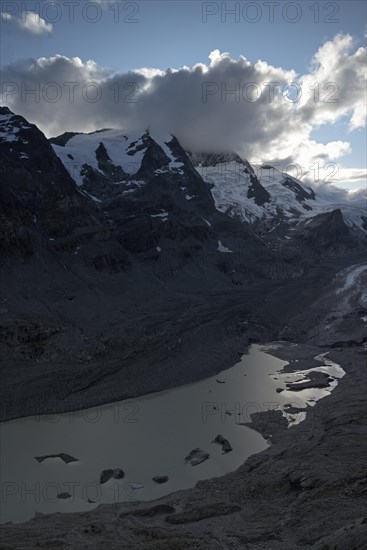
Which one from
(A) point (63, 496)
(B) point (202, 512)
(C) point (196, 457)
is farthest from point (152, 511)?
(C) point (196, 457)

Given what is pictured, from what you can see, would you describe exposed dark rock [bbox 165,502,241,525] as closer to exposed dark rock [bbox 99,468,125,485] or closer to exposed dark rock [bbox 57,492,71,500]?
exposed dark rock [bbox 99,468,125,485]

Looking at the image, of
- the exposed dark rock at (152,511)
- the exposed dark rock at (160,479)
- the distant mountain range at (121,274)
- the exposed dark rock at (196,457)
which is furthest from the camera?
the distant mountain range at (121,274)

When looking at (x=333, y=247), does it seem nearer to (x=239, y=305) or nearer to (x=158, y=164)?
(x=158, y=164)

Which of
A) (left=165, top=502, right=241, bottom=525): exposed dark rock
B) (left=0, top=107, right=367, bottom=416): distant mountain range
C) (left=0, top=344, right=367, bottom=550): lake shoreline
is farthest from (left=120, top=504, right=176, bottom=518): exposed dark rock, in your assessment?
(left=0, top=107, right=367, bottom=416): distant mountain range

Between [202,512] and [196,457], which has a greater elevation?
[202,512]

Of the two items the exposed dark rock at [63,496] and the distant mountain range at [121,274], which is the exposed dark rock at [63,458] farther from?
the distant mountain range at [121,274]

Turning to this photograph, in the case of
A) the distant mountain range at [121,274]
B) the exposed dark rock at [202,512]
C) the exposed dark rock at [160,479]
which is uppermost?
the distant mountain range at [121,274]

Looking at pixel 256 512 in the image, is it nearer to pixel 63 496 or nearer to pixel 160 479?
pixel 160 479

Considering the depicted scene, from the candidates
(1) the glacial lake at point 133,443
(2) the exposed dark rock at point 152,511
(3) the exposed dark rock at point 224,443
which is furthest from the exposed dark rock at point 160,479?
(3) the exposed dark rock at point 224,443

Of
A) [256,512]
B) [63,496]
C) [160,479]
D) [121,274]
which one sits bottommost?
[160,479]

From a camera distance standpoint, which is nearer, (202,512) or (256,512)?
(256,512)
